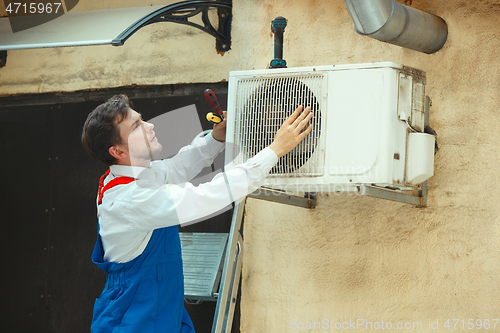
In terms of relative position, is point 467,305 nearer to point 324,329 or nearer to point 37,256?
point 324,329

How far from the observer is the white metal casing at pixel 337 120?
1655 mm

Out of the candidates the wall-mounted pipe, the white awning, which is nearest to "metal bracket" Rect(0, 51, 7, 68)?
the white awning

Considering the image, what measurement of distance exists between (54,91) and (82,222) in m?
0.87

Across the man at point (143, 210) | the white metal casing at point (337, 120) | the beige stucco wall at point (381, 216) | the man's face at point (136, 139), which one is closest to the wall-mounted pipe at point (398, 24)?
the beige stucco wall at point (381, 216)

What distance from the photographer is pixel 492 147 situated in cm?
203

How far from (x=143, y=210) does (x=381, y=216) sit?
1.11 m

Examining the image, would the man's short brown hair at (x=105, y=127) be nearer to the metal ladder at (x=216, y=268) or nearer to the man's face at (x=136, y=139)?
the man's face at (x=136, y=139)

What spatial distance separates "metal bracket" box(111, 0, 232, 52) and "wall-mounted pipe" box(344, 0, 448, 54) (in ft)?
2.93

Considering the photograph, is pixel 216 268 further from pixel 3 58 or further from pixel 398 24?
pixel 3 58

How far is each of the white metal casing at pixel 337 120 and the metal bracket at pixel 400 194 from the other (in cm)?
8

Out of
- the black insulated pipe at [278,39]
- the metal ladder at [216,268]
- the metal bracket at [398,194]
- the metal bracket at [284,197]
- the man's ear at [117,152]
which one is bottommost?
the metal ladder at [216,268]

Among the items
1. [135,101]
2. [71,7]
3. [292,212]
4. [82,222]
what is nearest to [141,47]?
[135,101]

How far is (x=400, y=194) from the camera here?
6.57ft

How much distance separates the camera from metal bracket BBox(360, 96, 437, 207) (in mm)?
1812
